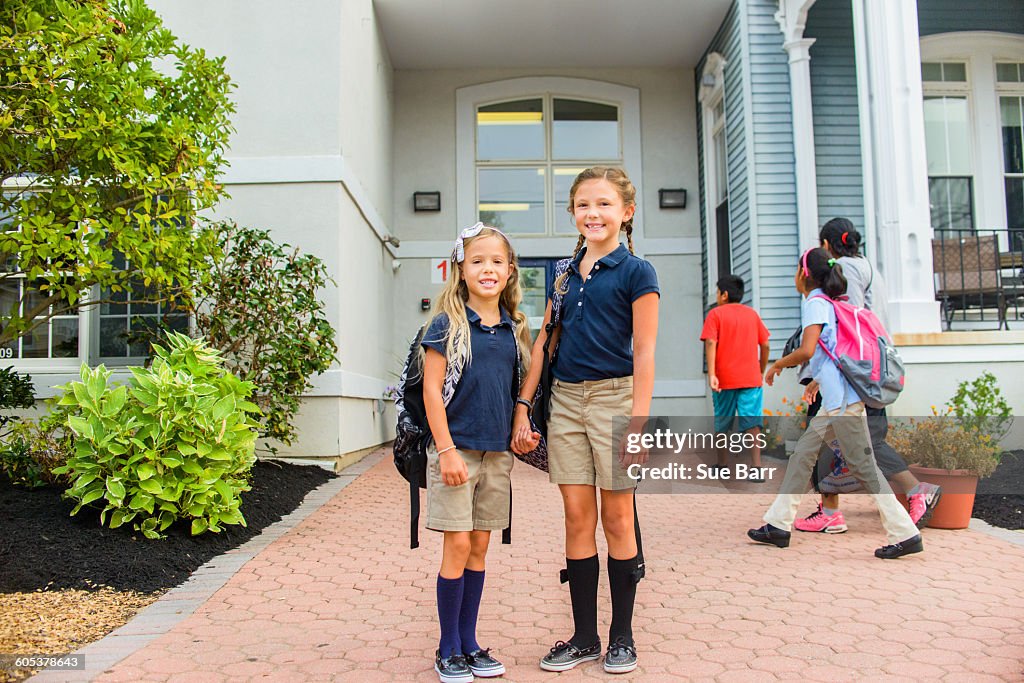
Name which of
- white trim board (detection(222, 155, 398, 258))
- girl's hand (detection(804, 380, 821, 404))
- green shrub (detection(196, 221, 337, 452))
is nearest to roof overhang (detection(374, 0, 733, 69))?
white trim board (detection(222, 155, 398, 258))

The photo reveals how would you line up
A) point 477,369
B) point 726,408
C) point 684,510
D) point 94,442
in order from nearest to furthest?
1. point 477,369
2. point 94,442
3. point 684,510
4. point 726,408

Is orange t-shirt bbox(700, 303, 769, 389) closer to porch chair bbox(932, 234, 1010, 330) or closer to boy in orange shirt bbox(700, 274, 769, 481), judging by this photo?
boy in orange shirt bbox(700, 274, 769, 481)

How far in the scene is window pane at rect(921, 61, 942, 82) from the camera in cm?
1023

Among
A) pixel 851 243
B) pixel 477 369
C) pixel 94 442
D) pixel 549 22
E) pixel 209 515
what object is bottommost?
pixel 209 515

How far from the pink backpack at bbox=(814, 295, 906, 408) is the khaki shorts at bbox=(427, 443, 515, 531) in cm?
248

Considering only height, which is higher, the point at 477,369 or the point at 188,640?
the point at 477,369

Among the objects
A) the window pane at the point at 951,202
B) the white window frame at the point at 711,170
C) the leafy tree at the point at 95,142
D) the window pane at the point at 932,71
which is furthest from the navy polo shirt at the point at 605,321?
the window pane at the point at 932,71

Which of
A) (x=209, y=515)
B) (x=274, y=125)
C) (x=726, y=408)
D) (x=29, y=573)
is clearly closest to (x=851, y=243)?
(x=726, y=408)

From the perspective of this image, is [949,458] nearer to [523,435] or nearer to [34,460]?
[523,435]

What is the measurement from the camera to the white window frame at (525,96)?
11.7 meters

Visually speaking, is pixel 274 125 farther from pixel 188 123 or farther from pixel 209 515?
pixel 209 515

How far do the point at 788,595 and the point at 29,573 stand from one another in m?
3.53

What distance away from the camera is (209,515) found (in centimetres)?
469

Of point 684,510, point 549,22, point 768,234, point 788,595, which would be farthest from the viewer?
point 549,22
